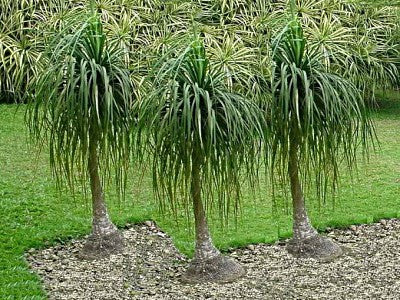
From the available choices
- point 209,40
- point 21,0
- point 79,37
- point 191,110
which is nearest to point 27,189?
point 79,37

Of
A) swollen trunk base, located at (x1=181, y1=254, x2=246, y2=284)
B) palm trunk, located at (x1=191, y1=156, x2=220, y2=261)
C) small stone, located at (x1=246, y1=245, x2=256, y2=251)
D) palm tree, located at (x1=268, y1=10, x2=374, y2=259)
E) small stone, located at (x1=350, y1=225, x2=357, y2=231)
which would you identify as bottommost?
small stone, located at (x1=350, y1=225, x2=357, y2=231)

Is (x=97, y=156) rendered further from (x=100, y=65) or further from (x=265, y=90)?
(x=265, y=90)

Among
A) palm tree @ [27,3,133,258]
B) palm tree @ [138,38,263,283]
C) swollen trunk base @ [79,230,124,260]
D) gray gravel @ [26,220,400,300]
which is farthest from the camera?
swollen trunk base @ [79,230,124,260]

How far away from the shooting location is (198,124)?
13.3 ft

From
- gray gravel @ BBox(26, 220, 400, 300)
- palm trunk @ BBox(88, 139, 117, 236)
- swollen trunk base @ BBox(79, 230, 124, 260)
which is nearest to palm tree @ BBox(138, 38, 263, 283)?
gray gravel @ BBox(26, 220, 400, 300)

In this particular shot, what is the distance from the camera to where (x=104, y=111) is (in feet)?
14.7

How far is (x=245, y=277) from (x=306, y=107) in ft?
3.43

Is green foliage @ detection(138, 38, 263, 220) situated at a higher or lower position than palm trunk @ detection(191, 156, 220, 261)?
higher

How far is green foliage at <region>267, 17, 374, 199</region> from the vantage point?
4.45m

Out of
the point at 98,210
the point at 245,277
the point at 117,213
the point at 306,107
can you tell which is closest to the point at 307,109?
the point at 306,107

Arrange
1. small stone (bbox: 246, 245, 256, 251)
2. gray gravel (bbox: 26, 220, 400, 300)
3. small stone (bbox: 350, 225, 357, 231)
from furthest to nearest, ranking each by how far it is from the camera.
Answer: small stone (bbox: 350, 225, 357, 231) < small stone (bbox: 246, 245, 256, 251) < gray gravel (bbox: 26, 220, 400, 300)

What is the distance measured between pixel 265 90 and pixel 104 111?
102 centimetres

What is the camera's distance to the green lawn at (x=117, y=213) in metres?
4.88

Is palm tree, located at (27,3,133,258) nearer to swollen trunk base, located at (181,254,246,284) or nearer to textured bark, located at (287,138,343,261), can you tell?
swollen trunk base, located at (181,254,246,284)
